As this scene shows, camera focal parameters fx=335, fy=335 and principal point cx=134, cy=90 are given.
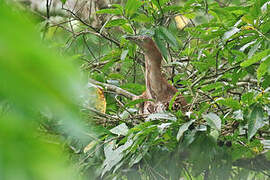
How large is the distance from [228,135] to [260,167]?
0.59ft

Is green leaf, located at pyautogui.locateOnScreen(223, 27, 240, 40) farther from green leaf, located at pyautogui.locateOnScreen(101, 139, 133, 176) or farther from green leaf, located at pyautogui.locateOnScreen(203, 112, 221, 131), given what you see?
green leaf, located at pyautogui.locateOnScreen(101, 139, 133, 176)

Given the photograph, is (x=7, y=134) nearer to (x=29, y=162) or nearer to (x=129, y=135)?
(x=29, y=162)

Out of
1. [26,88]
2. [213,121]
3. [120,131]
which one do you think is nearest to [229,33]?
[213,121]

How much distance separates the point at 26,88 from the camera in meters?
0.07

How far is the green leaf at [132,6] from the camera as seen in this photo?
74 cm

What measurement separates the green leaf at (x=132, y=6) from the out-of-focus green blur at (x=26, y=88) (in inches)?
26.9

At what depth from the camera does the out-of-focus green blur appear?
0.07 meters

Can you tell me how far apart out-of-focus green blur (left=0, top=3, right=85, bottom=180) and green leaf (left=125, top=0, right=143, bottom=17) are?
68 centimetres

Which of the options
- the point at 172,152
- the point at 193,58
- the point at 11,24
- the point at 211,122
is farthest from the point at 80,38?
the point at 11,24

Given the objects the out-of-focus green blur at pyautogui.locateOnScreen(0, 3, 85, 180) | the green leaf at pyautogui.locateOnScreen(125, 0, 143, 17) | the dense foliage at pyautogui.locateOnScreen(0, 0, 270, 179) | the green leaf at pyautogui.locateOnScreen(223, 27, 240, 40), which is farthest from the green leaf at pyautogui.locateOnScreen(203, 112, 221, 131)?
the out-of-focus green blur at pyautogui.locateOnScreen(0, 3, 85, 180)

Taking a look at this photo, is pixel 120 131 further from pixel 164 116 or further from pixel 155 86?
pixel 155 86

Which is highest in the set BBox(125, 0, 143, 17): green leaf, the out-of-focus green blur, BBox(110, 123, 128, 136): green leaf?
BBox(125, 0, 143, 17): green leaf

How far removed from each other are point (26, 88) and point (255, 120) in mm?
691

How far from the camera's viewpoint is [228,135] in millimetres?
871
